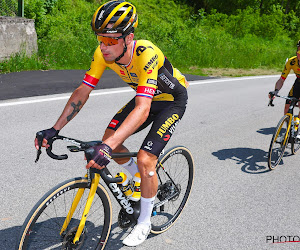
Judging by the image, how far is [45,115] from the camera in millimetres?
7816

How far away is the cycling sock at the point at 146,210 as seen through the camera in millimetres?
3563

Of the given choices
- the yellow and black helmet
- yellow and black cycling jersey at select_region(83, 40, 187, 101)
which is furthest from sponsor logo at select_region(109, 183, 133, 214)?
the yellow and black helmet

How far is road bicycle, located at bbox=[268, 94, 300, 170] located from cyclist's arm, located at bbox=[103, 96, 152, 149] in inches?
140

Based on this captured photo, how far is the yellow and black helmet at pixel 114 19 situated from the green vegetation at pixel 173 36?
898cm

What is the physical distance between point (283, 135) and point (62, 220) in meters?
4.46

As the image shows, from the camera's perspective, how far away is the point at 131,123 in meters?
3.11

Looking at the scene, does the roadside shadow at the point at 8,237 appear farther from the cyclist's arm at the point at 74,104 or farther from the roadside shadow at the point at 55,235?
the cyclist's arm at the point at 74,104

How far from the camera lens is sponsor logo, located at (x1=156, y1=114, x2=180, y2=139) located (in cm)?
358

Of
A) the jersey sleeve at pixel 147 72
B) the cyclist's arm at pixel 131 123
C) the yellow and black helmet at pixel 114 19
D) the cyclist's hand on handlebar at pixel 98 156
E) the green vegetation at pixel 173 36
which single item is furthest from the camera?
the green vegetation at pixel 173 36

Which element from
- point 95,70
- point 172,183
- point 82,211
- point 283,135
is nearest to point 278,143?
point 283,135

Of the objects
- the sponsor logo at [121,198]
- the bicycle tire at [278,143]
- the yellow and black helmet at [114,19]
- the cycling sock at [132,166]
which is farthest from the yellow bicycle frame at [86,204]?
the bicycle tire at [278,143]

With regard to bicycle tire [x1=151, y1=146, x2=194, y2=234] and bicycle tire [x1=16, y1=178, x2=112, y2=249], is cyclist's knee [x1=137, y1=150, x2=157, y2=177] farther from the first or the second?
bicycle tire [x1=151, y1=146, x2=194, y2=234]

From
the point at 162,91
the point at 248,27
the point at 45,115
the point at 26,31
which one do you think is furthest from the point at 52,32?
the point at 248,27

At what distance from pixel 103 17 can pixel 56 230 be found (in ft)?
6.13
